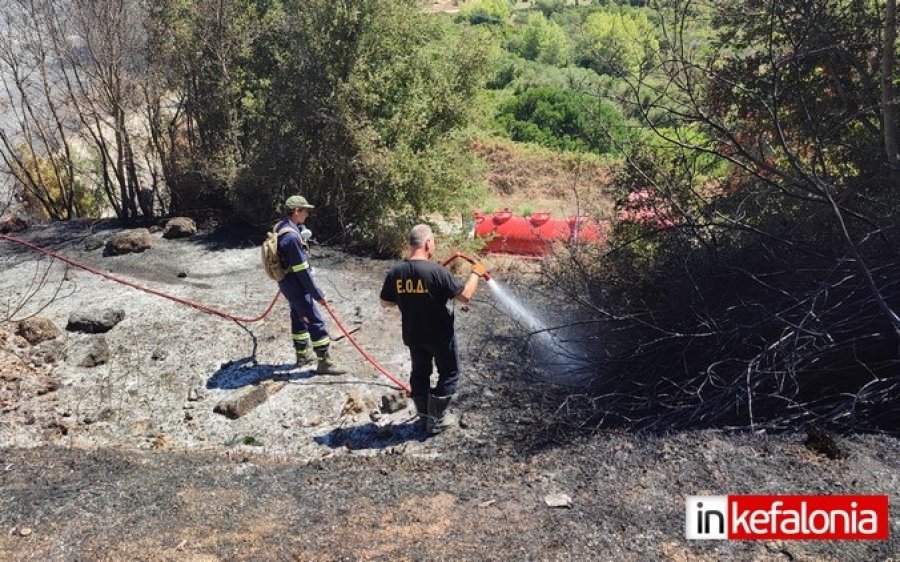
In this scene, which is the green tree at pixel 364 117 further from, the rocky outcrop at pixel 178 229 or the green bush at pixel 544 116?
the green bush at pixel 544 116

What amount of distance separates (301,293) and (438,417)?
1906 millimetres

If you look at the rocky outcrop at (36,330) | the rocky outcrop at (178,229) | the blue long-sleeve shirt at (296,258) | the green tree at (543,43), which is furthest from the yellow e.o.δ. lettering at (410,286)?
the green tree at (543,43)

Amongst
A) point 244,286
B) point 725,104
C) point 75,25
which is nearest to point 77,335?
point 244,286

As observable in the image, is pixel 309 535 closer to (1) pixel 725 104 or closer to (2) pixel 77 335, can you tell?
(2) pixel 77 335

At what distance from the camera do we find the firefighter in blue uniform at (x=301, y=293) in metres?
6.38

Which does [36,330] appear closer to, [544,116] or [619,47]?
[619,47]

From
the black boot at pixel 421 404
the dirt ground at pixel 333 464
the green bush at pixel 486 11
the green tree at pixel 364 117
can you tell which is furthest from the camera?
the green bush at pixel 486 11

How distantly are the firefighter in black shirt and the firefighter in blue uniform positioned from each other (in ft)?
4.45

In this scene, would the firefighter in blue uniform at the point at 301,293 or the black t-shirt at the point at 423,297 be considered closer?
the black t-shirt at the point at 423,297

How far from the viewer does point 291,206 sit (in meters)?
6.54

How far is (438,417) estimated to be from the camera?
5.64 meters

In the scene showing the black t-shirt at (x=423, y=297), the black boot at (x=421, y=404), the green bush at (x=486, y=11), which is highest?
the green bush at (x=486, y=11)

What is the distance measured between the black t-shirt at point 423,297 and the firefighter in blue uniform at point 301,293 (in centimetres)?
138

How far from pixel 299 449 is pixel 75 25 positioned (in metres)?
9.17
